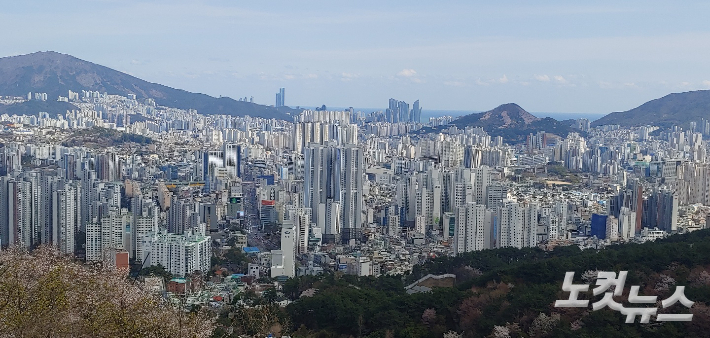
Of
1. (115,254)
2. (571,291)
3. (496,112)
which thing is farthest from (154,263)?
(496,112)

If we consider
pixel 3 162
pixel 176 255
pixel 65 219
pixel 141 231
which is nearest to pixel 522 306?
pixel 176 255

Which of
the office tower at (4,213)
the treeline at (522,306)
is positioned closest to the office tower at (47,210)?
the office tower at (4,213)

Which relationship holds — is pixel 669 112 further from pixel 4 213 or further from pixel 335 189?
pixel 4 213

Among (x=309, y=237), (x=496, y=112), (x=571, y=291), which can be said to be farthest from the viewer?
(x=496, y=112)

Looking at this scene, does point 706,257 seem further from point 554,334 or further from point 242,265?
point 242,265

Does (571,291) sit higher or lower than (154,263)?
higher

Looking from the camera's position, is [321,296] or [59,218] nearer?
[321,296]

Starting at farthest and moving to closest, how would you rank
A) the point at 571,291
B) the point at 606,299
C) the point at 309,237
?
1. the point at 309,237
2. the point at 571,291
3. the point at 606,299
